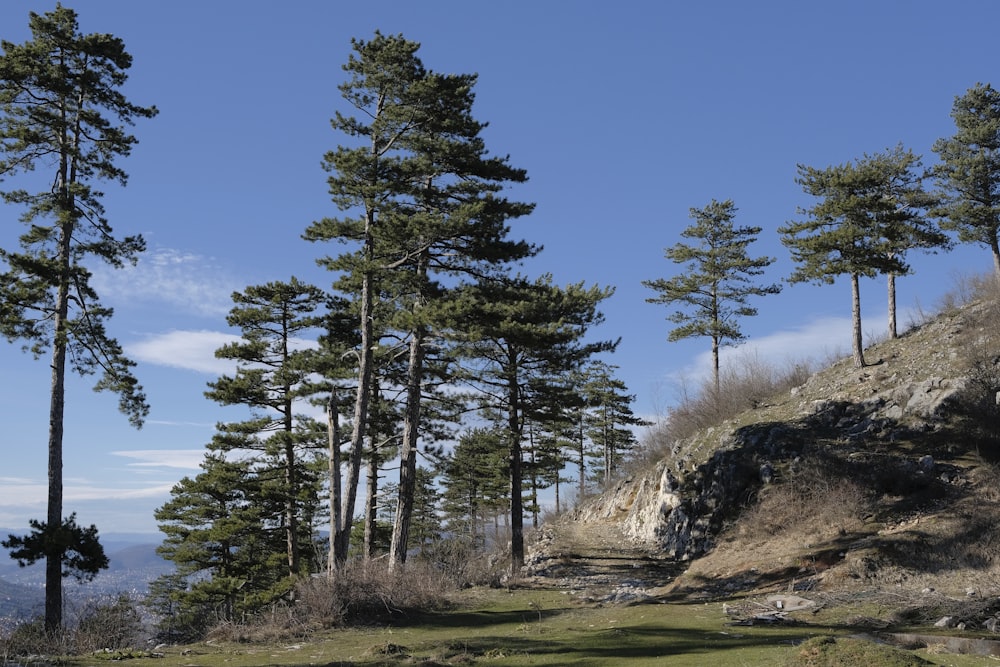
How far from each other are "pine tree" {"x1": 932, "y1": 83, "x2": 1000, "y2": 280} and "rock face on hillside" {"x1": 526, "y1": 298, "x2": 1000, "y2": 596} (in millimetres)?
8438

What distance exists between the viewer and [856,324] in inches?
1087

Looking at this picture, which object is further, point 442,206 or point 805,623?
point 442,206

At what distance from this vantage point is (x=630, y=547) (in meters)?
25.1

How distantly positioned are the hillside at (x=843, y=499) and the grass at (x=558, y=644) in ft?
9.01

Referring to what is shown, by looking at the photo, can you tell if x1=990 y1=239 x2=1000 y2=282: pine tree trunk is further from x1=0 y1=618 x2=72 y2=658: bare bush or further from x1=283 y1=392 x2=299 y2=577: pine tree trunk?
x1=0 y1=618 x2=72 y2=658: bare bush

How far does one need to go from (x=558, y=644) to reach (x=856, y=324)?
76.2 ft

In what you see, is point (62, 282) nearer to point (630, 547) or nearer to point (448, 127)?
point (448, 127)

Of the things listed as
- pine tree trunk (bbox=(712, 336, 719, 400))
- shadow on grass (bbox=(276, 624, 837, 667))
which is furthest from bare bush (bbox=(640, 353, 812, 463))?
shadow on grass (bbox=(276, 624, 837, 667))

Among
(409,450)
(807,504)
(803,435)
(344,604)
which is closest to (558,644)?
(344,604)

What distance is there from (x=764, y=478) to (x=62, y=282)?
841 inches

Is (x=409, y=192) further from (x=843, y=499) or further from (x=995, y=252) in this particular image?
(x=995, y=252)

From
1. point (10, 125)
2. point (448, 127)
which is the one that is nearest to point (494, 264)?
point (448, 127)

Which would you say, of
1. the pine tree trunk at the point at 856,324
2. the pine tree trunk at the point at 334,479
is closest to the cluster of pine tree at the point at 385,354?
the pine tree trunk at the point at 334,479

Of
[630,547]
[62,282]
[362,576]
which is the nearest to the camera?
[362,576]
